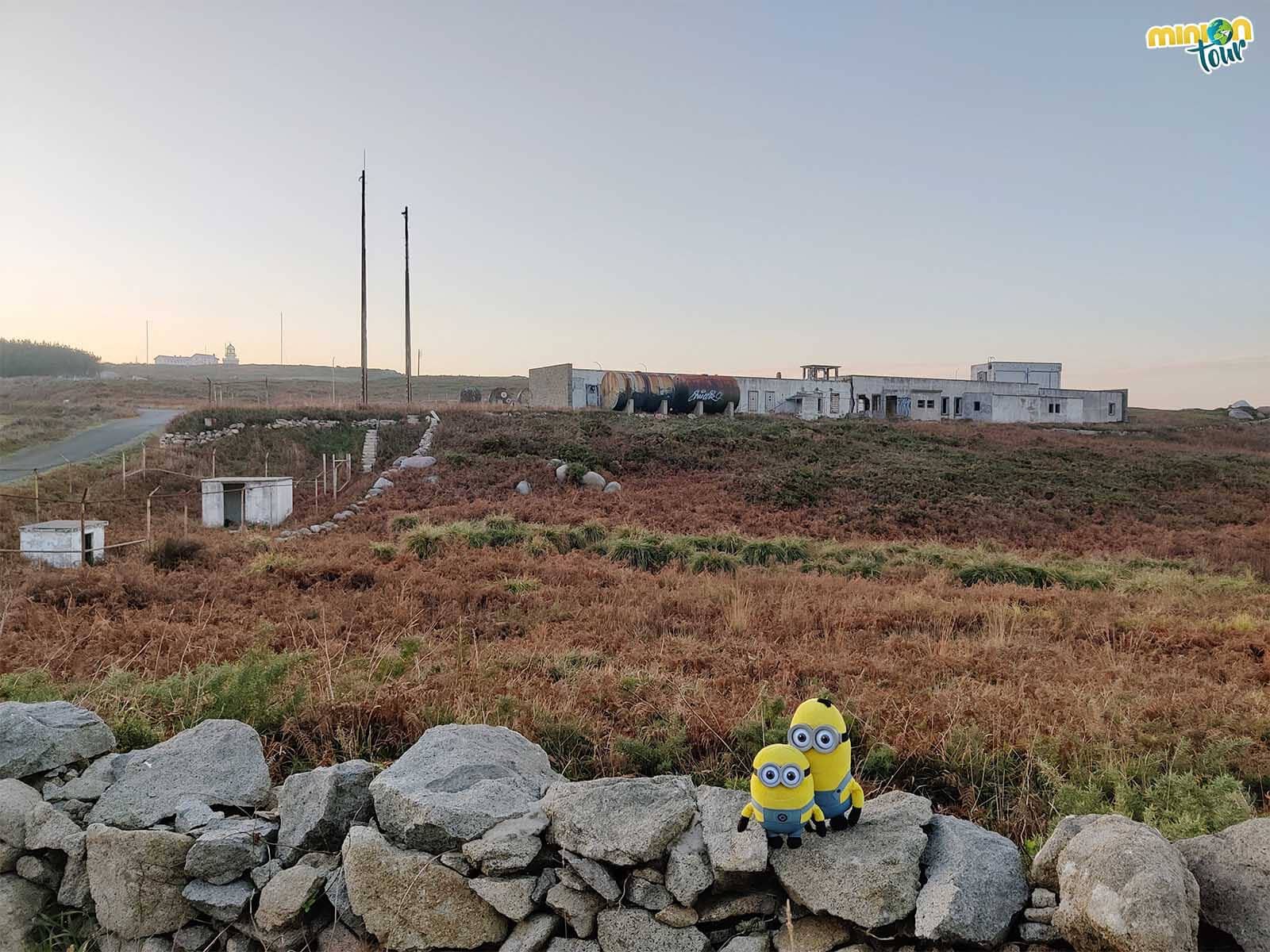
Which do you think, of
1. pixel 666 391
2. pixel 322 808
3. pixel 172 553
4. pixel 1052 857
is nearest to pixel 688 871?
pixel 1052 857

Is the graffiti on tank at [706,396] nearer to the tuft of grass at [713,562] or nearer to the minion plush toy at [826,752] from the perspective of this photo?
the tuft of grass at [713,562]

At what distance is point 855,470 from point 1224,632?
23.2 meters

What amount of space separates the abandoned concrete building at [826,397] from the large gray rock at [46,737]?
1756 inches

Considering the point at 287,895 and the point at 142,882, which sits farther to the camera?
the point at 142,882

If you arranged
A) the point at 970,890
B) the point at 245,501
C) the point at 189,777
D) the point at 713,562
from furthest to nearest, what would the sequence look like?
the point at 245,501 < the point at 713,562 < the point at 189,777 < the point at 970,890

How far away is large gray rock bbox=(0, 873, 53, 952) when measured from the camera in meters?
4.59

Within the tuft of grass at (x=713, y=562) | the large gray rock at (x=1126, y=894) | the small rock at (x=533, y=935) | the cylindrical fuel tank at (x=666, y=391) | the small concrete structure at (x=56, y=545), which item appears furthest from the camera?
the cylindrical fuel tank at (x=666, y=391)

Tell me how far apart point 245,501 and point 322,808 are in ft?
70.5

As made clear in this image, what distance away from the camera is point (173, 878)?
15.0 feet

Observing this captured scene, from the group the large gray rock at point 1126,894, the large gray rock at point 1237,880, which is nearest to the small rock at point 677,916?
the large gray rock at point 1126,894

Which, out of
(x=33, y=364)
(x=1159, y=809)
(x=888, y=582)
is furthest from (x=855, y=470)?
(x=33, y=364)

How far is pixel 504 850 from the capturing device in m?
4.16

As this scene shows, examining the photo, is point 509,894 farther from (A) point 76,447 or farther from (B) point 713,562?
(A) point 76,447

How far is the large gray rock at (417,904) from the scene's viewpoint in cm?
422
